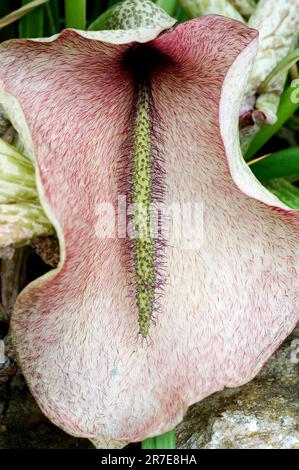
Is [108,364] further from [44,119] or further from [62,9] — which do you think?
[62,9]

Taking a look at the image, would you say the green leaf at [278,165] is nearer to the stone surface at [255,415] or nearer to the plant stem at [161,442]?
the stone surface at [255,415]

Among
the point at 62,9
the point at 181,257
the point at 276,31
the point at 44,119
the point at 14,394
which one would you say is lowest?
the point at 14,394

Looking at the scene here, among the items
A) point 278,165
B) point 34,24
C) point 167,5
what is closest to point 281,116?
point 278,165

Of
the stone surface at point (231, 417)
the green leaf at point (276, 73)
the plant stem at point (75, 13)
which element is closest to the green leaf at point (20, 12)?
the plant stem at point (75, 13)

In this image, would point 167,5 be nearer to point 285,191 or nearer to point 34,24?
point 34,24

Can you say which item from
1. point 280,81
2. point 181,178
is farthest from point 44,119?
point 280,81

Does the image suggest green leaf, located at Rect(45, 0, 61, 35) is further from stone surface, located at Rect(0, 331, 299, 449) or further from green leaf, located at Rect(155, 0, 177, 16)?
stone surface, located at Rect(0, 331, 299, 449)
